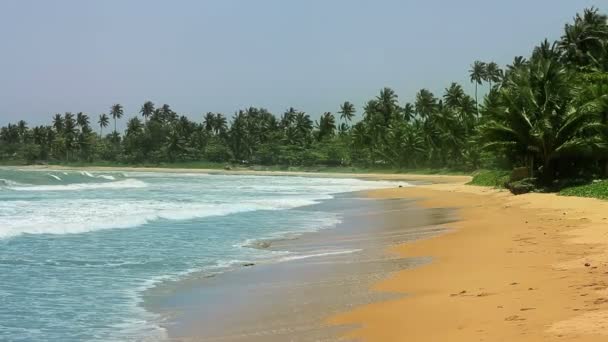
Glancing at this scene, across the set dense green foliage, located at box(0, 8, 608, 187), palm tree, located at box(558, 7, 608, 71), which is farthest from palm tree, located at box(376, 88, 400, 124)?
palm tree, located at box(558, 7, 608, 71)

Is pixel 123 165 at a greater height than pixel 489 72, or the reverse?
pixel 489 72

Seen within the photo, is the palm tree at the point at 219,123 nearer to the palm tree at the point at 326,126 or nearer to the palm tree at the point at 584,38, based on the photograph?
the palm tree at the point at 326,126

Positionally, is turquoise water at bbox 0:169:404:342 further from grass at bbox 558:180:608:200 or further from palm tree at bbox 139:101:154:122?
palm tree at bbox 139:101:154:122

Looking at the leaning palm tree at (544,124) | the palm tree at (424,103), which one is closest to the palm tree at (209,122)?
the palm tree at (424,103)

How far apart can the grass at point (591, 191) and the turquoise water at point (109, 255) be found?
9806 mm

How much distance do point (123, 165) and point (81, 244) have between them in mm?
128949

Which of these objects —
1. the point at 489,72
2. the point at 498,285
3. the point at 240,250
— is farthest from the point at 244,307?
the point at 489,72

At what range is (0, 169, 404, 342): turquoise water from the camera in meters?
8.12

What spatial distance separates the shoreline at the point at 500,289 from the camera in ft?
20.9

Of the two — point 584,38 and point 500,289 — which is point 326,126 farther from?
point 500,289

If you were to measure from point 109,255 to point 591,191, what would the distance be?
61.5ft

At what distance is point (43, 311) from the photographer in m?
8.62

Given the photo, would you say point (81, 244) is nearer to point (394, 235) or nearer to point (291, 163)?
point (394, 235)

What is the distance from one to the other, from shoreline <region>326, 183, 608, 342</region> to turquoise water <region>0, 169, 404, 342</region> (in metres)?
2.88
